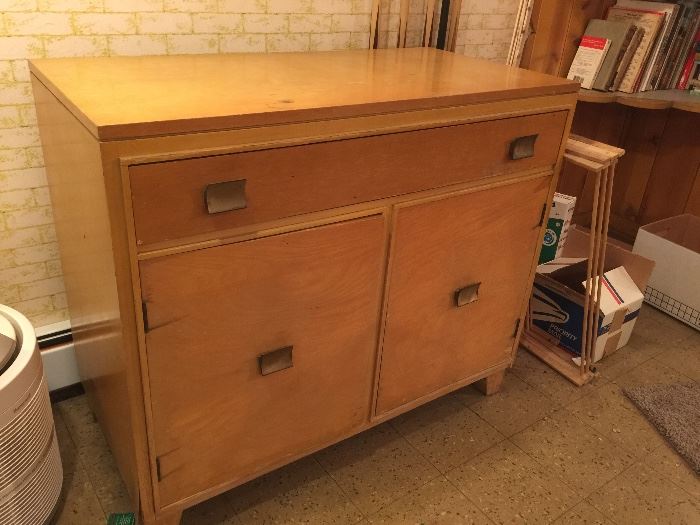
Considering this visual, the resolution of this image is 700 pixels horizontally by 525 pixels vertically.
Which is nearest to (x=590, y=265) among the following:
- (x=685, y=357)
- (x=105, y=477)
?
(x=685, y=357)

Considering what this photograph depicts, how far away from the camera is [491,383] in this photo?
1.77 meters

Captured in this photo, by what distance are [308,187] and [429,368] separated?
67 cm

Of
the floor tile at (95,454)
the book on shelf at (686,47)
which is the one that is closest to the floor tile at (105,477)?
the floor tile at (95,454)

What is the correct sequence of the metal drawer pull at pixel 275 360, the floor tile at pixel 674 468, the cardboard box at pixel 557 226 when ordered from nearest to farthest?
the metal drawer pull at pixel 275 360 → the floor tile at pixel 674 468 → the cardboard box at pixel 557 226

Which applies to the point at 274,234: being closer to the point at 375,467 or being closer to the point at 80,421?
the point at 375,467

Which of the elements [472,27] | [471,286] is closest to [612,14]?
[472,27]

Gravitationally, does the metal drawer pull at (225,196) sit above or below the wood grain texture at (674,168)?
above

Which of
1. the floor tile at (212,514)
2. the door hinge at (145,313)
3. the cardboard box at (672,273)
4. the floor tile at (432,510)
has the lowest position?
the floor tile at (212,514)

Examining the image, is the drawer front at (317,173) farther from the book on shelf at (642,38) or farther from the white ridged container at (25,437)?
the book on shelf at (642,38)

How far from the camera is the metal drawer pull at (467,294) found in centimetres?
144

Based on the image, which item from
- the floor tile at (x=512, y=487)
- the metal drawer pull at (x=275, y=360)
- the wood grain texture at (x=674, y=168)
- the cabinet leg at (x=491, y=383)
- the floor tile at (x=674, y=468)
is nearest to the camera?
the metal drawer pull at (x=275, y=360)

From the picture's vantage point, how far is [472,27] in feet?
6.22

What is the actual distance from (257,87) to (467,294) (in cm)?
70

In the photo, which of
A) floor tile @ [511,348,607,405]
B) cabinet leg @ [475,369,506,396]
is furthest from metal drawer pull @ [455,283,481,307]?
floor tile @ [511,348,607,405]
